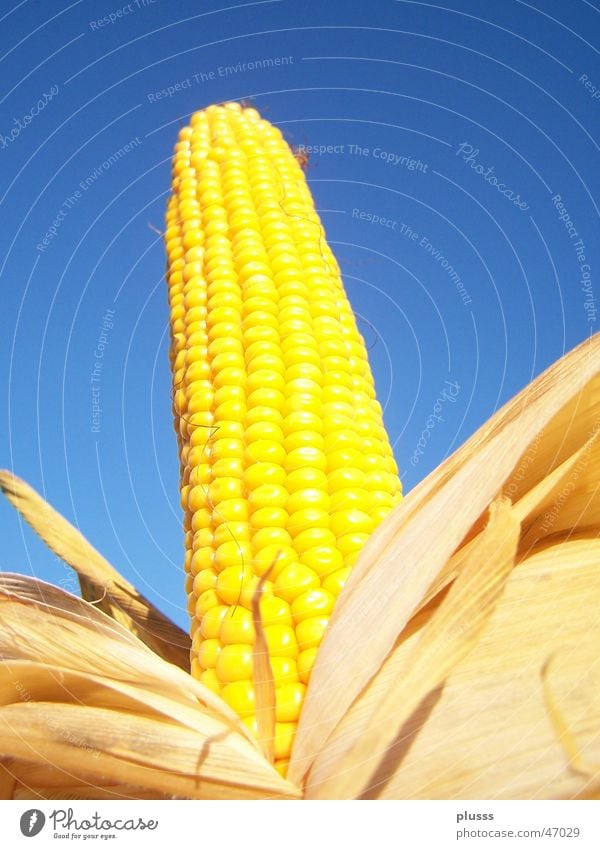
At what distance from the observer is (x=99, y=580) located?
4.00 ft

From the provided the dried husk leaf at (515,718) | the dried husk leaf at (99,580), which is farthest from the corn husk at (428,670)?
the dried husk leaf at (99,580)

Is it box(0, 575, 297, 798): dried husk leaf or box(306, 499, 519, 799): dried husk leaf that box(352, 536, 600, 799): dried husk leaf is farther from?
box(0, 575, 297, 798): dried husk leaf

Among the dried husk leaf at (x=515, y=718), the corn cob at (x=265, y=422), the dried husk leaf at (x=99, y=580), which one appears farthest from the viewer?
the dried husk leaf at (x=99, y=580)

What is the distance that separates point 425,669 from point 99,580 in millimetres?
710

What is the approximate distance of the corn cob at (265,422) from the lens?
0.91m

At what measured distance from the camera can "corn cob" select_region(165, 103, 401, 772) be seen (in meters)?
0.91

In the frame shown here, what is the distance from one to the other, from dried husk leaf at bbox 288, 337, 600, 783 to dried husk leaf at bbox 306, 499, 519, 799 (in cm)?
4

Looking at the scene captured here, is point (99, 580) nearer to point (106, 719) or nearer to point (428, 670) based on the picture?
point (106, 719)

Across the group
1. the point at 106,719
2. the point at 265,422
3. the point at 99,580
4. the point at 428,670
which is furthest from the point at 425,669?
the point at 99,580

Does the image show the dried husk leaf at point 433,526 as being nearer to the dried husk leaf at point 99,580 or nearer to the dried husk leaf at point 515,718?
the dried husk leaf at point 515,718

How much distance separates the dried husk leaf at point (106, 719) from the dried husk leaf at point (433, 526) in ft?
0.27

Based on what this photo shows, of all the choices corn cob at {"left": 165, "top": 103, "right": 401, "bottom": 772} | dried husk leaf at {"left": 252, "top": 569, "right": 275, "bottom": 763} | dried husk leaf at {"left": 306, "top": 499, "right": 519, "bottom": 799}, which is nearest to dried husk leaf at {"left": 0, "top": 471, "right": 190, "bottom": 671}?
corn cob at {"left": 165, "top": 103, "right": 401, "bottom": 772}
